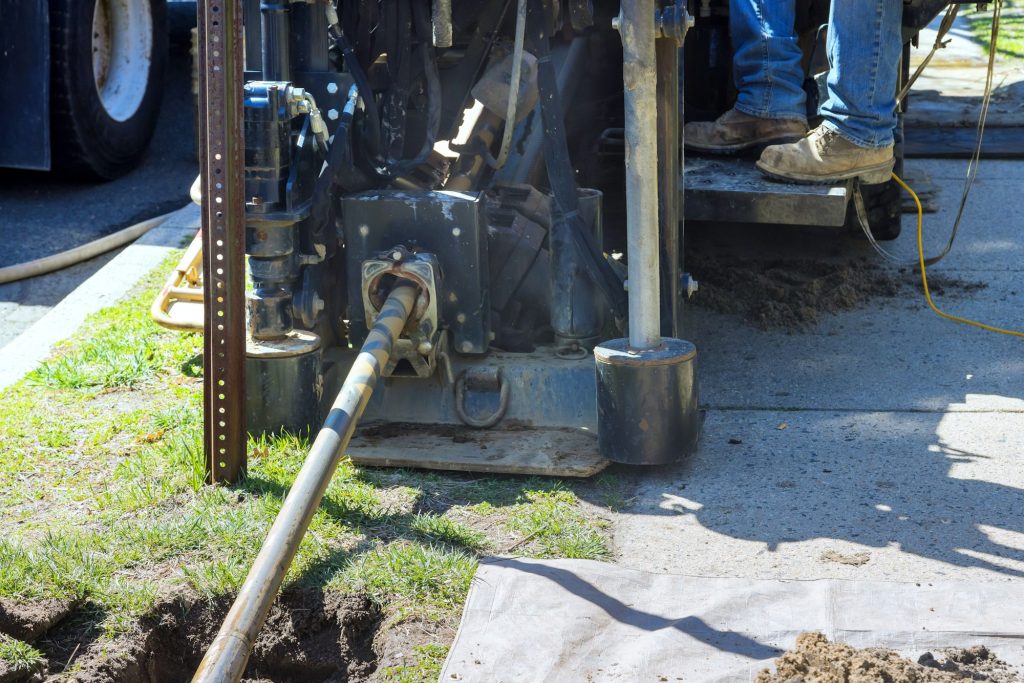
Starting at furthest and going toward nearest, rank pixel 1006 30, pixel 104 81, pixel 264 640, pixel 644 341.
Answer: pixel 1006 30 < pixel 104 81 < pixel 644 341 < pixel 264 640

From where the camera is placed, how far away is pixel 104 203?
6.64 m

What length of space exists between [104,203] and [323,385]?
3.55 meters

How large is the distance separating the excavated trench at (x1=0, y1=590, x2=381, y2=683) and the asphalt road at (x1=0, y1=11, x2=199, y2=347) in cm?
255

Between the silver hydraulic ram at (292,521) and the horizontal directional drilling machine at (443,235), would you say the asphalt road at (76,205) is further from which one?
the silver hydraulic ram at (292,521)

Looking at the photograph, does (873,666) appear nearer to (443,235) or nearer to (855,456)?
(855,456)

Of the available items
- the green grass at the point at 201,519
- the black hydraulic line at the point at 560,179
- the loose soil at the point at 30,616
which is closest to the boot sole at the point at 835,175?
the black hydraulic line at the point at 560,179

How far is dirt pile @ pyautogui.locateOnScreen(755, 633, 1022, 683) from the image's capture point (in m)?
2.29

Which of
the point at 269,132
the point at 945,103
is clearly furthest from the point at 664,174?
the point at 945,103

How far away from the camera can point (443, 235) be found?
3543mm

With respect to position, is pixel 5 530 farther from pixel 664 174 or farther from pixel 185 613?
pixel 664 174

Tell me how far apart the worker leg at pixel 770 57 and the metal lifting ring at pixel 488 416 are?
1.53m

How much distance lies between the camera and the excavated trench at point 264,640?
8.70ft

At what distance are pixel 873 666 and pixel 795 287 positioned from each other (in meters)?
2.72

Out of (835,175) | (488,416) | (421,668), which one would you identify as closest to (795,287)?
(835,175)
